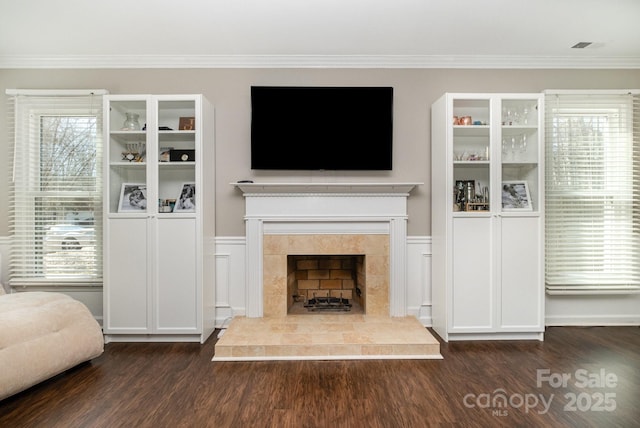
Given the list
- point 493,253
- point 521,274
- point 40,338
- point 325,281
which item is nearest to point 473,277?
point 493,253

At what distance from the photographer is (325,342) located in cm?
284

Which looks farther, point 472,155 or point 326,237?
point 326,237

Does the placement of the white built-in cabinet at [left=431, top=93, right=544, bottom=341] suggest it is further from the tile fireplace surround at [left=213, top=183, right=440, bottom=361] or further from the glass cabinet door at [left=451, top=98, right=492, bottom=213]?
the tile fireplace surround at [left=213, top=183, right=440, bottom=361]

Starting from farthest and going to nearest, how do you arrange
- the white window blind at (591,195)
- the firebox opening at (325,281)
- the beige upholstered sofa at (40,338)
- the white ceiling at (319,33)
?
the firebox opening at (325,281)
the white window blind at (591,195)
the white ceiling at (319,33)
the beige upholstered sofa at (40,338)

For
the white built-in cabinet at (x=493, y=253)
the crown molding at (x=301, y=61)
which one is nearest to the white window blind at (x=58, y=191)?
the crown molding at (x=301, y=61)

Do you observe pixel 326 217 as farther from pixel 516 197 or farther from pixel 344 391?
pixel 516 197

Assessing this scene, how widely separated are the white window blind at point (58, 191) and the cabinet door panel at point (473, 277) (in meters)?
3.27

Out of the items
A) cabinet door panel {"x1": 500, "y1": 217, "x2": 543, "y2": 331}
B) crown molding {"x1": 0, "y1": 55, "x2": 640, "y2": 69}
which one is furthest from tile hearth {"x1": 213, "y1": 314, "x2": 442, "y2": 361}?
crown molding {"x1": 0, "y1": 55, "x2": 640, "y2": 69}

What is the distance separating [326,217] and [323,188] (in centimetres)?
27

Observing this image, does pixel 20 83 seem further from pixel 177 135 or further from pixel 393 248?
pixel 393 248

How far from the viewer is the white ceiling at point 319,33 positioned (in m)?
2.65

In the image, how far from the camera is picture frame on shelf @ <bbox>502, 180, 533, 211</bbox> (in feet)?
10.6

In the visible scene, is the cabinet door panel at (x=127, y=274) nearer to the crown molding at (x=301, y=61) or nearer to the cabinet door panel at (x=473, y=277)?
the crown molding at (x=301, y=61)

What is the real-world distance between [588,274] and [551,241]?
1.56 ft
